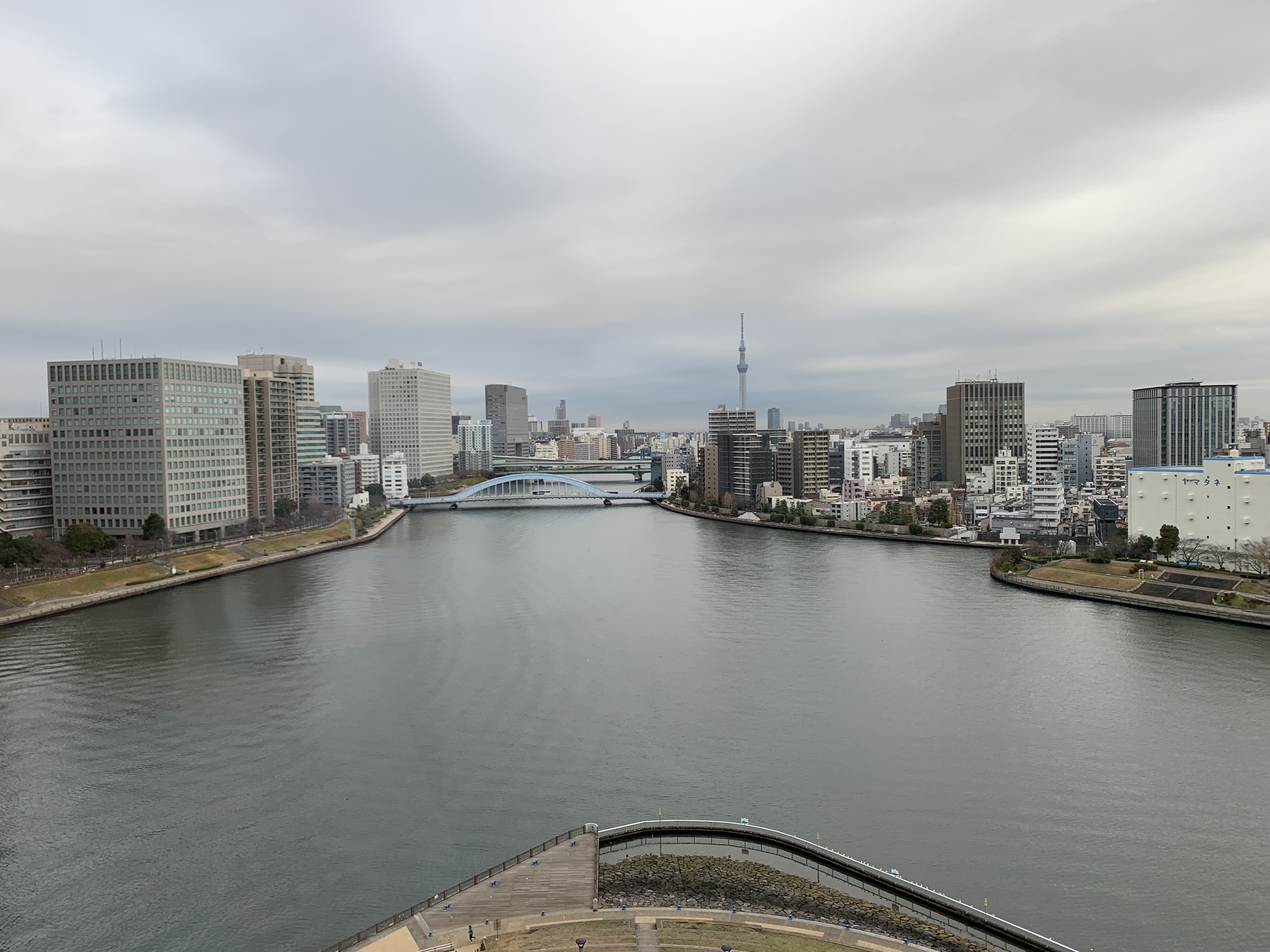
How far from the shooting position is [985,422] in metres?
32.1

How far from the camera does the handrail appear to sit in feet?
14.3

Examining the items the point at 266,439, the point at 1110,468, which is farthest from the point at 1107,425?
the point at 266,439

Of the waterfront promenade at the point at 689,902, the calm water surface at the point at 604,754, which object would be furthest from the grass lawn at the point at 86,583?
the waterfront promenade at the point at 689,902

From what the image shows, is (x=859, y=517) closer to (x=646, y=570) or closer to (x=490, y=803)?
(x=646, y=570)

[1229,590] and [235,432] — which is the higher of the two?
[235,432]

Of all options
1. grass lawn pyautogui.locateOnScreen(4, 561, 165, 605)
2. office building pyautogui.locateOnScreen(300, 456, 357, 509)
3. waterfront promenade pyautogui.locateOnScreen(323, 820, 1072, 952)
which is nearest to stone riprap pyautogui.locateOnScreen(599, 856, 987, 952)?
waterfront promenade pyautogui.locateOnScreen(323, 820, 1072, 952)

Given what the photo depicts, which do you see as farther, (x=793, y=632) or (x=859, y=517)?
(x=859, y=517)

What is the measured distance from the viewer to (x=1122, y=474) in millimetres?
33688

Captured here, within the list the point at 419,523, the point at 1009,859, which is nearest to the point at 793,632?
the point at 1009,859

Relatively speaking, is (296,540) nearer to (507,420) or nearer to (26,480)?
(26,480)

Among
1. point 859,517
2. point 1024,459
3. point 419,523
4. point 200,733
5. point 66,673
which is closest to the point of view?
point 200,733

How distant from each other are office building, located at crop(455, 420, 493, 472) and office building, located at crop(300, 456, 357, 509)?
29.2m

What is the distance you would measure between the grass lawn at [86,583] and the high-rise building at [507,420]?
5545cm

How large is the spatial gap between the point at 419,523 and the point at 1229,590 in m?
23.6
